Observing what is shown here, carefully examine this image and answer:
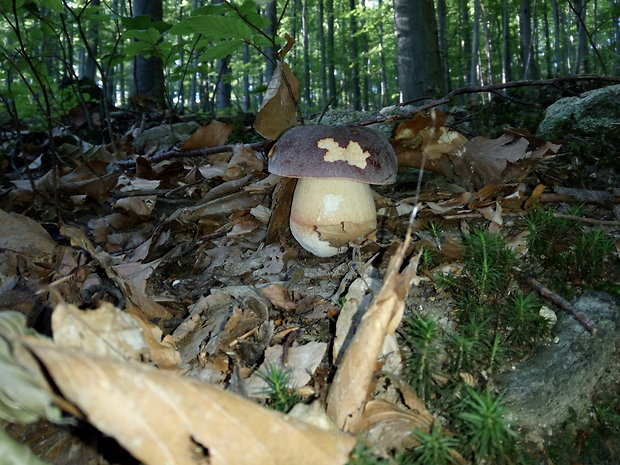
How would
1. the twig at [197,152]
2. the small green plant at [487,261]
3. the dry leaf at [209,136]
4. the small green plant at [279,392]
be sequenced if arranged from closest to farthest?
the small green plant at [279,392]
the small green plant at [487,261]
the twig at [197,152]
the dry leaf at [209,136]

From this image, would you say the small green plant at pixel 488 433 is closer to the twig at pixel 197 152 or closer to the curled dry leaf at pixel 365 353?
the curled dry leaf at pixel 365 353

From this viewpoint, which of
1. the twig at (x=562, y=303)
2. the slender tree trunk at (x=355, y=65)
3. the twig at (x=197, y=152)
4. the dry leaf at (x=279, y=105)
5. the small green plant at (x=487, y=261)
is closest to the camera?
the twig at (x=562, y=303)

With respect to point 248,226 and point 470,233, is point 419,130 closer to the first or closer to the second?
point 470,233

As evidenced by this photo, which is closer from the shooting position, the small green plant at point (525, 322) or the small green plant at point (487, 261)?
the small green plant at point (525, 322)

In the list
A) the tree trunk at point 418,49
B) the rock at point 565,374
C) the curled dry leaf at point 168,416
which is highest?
the tree trunk at point 418,49

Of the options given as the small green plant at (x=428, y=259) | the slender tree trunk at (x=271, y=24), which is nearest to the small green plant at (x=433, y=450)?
the small green plant at (x=428, y=259)

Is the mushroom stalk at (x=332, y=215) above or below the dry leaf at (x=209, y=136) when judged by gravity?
below

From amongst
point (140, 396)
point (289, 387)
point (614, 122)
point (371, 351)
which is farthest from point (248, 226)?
point (614, 122)
